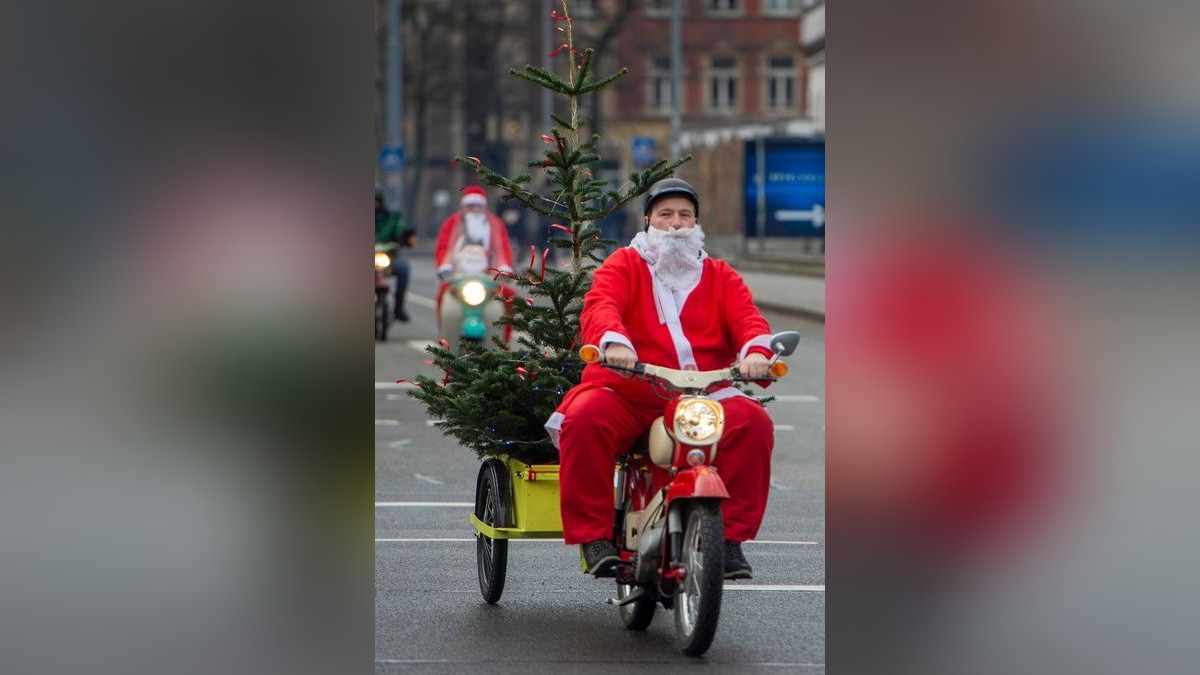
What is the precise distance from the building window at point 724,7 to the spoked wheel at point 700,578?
88.1 m

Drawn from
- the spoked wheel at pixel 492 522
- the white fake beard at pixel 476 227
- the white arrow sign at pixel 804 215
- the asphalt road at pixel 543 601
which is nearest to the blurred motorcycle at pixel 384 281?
the white fake beard at pixel 476 227

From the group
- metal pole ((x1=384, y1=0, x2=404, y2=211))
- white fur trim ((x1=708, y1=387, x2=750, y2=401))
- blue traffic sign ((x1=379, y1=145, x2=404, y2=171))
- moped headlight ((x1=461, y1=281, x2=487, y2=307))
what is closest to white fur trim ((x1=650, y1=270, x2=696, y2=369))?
white fur trim ((x1=708, y1=387, x2=750, y2=401))

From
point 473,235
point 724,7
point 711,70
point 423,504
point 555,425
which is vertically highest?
point 724,7

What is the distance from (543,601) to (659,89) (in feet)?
281

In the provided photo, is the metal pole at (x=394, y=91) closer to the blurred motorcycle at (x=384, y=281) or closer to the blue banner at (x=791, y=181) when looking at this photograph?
the blue banner at (x=791, y=181)

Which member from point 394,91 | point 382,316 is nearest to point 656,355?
point 382,316

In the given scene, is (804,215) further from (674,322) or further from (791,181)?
(674,322)

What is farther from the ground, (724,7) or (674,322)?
(724,7)

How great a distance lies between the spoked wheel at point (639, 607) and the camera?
7508mm

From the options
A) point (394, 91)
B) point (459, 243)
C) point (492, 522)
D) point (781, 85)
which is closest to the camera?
point (492, 522)

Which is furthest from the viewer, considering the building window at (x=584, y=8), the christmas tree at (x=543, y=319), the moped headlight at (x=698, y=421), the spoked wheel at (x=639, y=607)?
the building window at (x=584, y=8)

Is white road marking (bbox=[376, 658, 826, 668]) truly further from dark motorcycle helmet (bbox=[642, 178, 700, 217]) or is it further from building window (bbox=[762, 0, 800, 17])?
building window (bbox=[762, 0, 800, 17])

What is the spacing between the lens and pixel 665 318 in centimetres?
759
